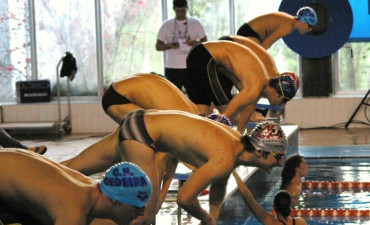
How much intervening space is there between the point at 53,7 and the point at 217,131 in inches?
370

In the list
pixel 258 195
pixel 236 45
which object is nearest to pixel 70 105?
pixel 258 195

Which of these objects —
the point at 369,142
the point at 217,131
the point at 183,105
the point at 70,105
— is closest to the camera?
the point at 217,131

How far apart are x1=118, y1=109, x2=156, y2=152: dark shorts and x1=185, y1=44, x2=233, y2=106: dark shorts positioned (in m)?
2.45

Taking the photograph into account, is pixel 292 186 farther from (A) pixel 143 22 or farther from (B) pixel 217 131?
(A) pixel 143 22

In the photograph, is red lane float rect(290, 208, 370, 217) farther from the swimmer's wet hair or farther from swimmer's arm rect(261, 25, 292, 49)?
the swimmer's wet hair

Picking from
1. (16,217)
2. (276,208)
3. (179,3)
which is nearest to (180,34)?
(179,3)

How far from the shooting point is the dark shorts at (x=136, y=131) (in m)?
4.99

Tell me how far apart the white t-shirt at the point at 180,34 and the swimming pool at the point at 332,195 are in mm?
2524

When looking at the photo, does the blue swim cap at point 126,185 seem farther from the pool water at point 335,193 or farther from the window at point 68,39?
the window at point 68,39

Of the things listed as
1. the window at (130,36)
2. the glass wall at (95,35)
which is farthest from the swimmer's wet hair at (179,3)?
the window at (130,36)

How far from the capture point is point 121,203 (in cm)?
377

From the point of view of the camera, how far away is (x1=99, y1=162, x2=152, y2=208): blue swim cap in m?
3.76

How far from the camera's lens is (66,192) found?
384 cm

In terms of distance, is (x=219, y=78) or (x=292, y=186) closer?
(x=219, y=78)
